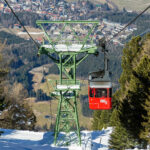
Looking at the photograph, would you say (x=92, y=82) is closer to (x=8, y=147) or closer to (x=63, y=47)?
(x=63, y=47)

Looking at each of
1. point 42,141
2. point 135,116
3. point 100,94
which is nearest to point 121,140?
point 135,116

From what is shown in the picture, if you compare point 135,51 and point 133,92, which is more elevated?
point 135,51

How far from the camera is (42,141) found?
32.9 meters

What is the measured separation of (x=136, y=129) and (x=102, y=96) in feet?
32.6

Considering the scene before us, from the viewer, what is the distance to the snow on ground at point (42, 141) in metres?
28.8

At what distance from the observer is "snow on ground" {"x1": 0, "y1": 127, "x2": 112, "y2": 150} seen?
2878 cm

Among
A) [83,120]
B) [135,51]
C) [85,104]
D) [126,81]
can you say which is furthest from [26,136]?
[85,104]

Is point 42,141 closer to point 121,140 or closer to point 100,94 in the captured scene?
point 121,140

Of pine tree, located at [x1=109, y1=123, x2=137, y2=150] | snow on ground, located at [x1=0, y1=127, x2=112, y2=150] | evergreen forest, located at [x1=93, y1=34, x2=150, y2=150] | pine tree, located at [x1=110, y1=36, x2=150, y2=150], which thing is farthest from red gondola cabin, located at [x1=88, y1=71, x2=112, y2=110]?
pine tree, located at [x1=109, y1=123, x2=137, y2=150]

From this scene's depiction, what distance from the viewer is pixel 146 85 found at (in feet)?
98.3

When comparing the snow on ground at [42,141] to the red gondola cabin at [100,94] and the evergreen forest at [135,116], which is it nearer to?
the evergreen forest at [135,116]

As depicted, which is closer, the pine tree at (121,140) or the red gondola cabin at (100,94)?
the red gondola cabin at (100,94)

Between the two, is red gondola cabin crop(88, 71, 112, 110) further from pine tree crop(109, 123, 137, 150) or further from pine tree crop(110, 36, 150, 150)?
pine tree crop(109, 123, 137, 150)

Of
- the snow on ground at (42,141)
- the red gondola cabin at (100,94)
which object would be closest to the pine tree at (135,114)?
the snow on ground at (42,141)
